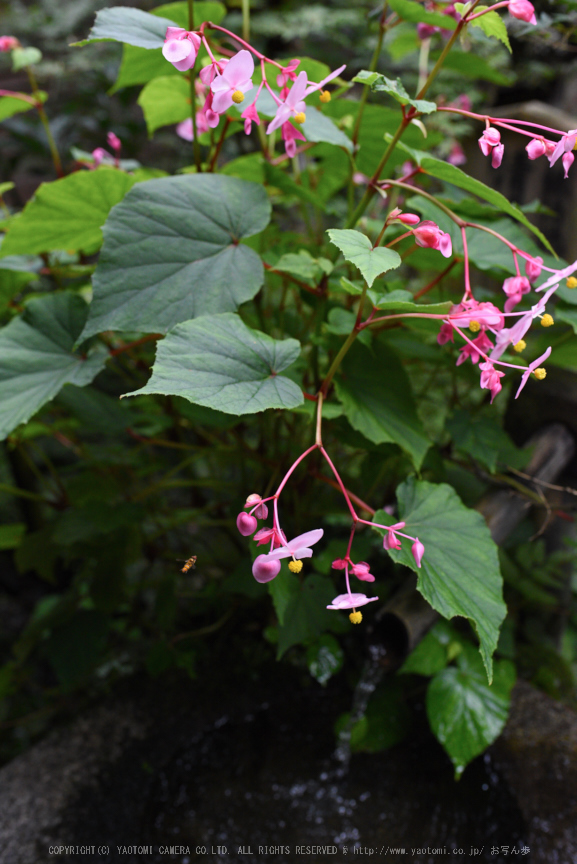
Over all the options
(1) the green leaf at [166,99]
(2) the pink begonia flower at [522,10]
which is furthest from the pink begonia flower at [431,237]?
(1) the green leaf at [166,99]

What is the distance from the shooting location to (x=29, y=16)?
265 centimetres

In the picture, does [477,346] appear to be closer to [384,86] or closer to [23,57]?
[384,86]

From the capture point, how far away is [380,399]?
2.44 ft

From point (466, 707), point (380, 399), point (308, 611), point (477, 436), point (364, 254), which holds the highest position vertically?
point (364, 254)

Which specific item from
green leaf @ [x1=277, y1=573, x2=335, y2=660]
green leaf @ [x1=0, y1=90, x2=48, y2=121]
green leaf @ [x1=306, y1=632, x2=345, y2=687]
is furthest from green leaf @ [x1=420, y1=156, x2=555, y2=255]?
green leaf @ [x1=306, y1=632, x2=345, y2=687]

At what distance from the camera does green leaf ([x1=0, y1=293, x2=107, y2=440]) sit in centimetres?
66

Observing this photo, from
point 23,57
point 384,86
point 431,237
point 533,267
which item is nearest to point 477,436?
point 533,267

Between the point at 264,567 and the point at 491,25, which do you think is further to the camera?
the point at 491,25

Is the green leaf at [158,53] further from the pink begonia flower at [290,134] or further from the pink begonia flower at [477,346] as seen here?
the pink begonia flower at [477,346]

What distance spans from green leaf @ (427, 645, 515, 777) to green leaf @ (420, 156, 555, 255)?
0.74 meters

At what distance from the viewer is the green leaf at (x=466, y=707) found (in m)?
0.85

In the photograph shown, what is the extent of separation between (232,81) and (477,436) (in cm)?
65

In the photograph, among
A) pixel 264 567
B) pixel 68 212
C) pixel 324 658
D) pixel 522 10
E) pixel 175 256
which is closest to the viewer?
pixel 264 567

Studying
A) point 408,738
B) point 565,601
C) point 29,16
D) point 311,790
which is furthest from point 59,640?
point 29,16
